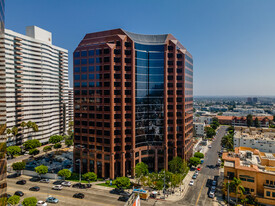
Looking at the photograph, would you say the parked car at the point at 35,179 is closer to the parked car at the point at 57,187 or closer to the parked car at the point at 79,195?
the parked car at the point at 57,187

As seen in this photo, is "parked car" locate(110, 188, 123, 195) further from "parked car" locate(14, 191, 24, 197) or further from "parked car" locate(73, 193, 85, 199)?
"parked car" locate(14, 191, 24, 197)

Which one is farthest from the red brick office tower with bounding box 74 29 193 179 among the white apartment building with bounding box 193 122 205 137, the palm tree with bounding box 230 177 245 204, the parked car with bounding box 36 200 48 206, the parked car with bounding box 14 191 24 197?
the white apartment building with bounding box 193 122 205 137

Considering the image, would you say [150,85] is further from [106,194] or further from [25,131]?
[25,131]

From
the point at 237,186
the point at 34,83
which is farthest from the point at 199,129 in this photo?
the point at 34,83

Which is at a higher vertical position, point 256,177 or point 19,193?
point 256,177

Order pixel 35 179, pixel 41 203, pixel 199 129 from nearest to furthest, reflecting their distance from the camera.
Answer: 1. pixel 41 203
2. pixel 35 179
3. pixel 199 129

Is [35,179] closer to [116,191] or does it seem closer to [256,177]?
[116,191]

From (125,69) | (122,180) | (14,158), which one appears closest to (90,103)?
(125,69)
